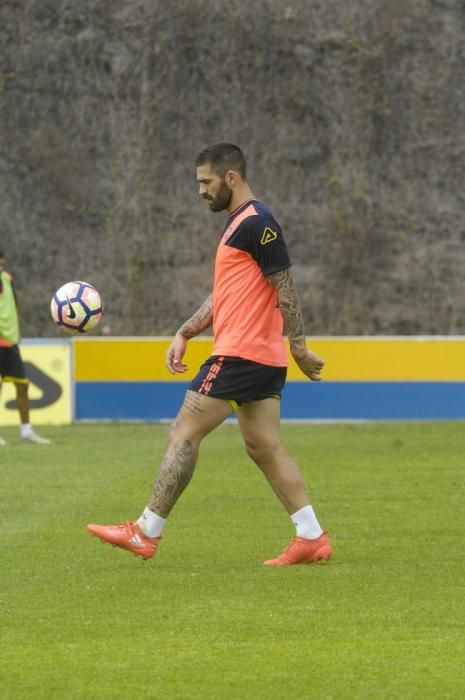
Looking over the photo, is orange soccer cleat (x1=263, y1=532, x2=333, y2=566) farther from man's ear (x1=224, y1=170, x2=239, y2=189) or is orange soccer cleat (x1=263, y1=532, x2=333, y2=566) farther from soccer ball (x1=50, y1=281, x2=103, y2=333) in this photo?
soccer ball (x1=50, y1=281, x2=103, y2=333)

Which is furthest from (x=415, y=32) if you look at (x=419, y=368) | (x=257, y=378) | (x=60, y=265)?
(x=257, y=378)

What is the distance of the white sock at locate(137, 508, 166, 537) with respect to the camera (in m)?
7.75

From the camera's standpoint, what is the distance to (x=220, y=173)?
7.77 metres

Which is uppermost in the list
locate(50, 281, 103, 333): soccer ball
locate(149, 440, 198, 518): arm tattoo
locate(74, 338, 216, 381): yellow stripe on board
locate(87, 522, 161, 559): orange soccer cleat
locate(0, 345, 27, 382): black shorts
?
locate(50, 281, 103, 333): soccer ball

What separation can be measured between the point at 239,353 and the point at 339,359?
11.2 meters

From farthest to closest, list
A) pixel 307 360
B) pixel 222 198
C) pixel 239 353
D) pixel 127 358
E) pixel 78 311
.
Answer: pixel 127 358 → pixel 78 311 → pixel 222 198 → pixel 239 353 → pixel 307 360

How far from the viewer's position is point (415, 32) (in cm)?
2575

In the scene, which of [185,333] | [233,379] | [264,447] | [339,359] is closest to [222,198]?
[185,333]

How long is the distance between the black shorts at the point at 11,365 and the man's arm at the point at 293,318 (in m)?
8.93

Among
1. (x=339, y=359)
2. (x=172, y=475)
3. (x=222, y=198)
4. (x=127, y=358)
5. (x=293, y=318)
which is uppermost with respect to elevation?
(x=222, y=198)

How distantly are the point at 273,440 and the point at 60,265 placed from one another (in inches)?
718

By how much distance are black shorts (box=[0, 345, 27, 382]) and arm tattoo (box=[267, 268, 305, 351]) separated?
893 cm

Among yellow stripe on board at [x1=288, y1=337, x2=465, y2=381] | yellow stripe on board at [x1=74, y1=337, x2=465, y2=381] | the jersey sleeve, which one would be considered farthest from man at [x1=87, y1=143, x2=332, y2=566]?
yellow stripe on board at [x1=288, y1=337, x2=465, y2=381]

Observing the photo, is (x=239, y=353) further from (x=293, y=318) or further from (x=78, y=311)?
(x=78, y=311)
